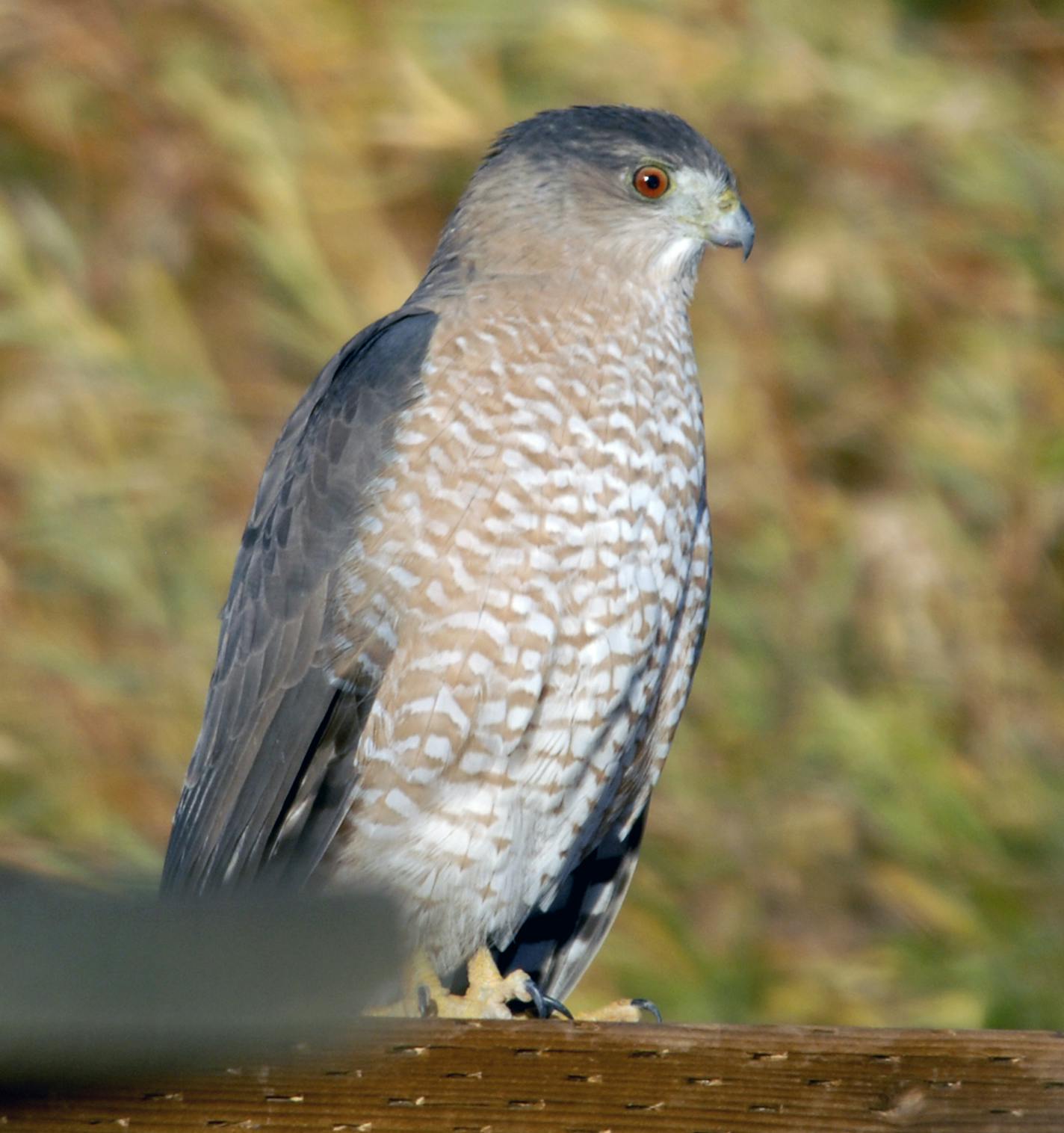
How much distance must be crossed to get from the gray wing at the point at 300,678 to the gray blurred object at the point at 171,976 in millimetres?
1166

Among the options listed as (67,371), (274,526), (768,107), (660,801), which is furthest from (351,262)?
(274,526)

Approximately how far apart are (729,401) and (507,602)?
7.69 ft

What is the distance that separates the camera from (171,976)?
4.34 ft

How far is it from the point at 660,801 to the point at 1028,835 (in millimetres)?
865

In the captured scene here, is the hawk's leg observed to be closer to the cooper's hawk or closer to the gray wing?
the cooper's hawk

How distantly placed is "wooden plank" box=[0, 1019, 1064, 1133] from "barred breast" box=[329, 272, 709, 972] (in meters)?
0.96

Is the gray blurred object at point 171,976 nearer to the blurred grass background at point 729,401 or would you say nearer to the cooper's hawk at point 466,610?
the cooper's hawk at point 466,610

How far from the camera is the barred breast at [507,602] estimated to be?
8.57 ft

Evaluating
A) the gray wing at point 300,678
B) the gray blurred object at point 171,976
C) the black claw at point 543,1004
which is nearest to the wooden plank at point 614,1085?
the gray blurred object at point 171,976

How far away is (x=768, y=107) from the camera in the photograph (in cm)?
495

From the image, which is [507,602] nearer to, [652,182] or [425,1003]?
[425,1003]

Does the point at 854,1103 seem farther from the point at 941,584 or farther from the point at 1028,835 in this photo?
the point at 941,584

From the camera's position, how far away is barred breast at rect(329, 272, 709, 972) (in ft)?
8.57

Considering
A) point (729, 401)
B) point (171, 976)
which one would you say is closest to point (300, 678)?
point (171, 976)
